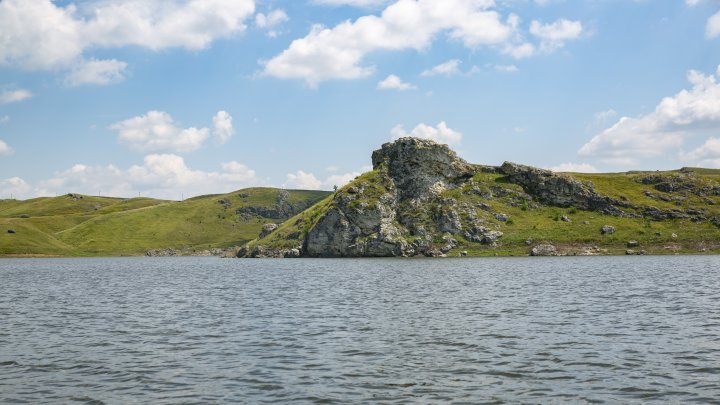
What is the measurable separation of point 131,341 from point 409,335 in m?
20.6

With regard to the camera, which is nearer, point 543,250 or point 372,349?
point 372,349

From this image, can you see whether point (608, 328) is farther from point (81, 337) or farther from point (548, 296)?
point (81, 337)

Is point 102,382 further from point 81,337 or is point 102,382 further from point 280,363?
point 81,337

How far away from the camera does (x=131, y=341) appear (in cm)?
3956

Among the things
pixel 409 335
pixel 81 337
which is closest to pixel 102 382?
pixel 81 337

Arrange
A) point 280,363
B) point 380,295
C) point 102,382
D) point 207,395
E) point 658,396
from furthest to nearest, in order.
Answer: point 380,295 → point 280,363 → point 102,382 → point 207,395 → point 658,396

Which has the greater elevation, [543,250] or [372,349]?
[372,349]

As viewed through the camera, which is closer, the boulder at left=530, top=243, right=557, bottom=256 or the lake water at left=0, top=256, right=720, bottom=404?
the lake water at left=0, top=256, right=720, bottom=404

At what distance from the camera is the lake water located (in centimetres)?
2530

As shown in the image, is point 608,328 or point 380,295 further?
point 380,295

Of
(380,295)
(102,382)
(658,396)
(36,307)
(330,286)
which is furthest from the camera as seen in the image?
(330,286)

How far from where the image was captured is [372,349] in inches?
1382

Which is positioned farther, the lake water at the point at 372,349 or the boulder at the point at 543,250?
the boulder at the point at 543,250

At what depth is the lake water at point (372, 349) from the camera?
25297 mm
